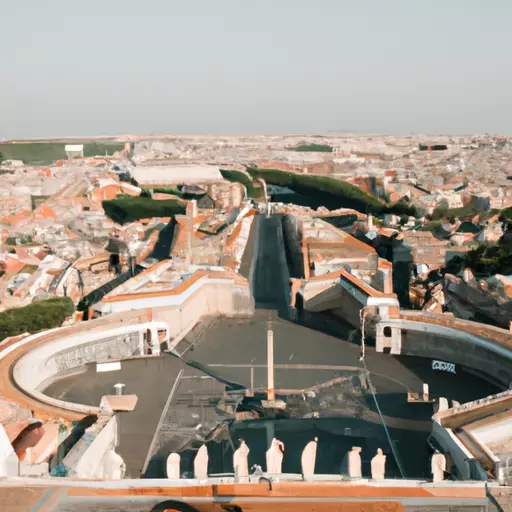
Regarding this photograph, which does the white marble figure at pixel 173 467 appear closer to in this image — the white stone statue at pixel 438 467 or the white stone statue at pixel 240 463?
the white stone statue at pixel 240 463

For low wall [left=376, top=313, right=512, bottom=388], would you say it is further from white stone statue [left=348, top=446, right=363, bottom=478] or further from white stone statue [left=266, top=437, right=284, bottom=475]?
white stone statue [left=266, top=437, right=284, bottom=475]

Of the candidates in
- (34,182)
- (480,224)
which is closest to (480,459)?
(480,224)

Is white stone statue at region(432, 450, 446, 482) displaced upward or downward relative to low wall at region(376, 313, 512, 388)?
upward

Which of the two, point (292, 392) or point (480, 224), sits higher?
point (292, 392)

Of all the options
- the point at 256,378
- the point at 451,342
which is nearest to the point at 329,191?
the point at 451,342

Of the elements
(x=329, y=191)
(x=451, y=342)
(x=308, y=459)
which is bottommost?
(x=329, y=191)

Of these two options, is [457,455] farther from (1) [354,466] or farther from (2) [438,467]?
(1) [354,466]

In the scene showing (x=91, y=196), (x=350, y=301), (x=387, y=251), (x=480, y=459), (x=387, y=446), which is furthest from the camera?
(x=91, y=196)

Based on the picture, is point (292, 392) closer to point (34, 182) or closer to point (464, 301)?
point (464, 301)

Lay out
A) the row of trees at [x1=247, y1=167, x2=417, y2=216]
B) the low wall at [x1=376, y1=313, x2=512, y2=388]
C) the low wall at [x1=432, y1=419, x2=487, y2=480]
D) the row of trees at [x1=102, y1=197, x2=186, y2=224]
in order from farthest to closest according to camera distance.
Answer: the row of trees at [x1=247, y1=167, x2=417, y2=216], the row of trees at [x1=102, y1=197, x2=186, y2=224], the low wall at [x1=376, y1=313, x2=512, y2=388], the low wall at [x1=432, y1=419, x2=487, y2=480]

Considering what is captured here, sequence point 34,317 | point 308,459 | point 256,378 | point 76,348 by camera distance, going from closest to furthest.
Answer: point 308,459, point 256,378, point 76,348, point 34,317

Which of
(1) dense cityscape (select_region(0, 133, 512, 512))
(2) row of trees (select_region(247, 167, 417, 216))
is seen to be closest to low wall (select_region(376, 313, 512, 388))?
(1) dense cityscape (select_region(0, 133, 512, 512))
